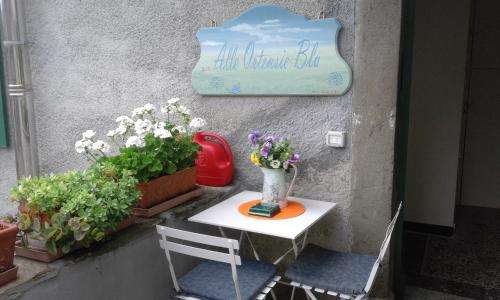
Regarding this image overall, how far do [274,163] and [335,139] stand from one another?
0.48 m

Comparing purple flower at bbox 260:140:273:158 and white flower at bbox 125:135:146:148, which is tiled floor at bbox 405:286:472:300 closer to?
purple flower at bbox 260:140:273:158

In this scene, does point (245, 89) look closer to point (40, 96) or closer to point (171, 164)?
point (171, 164)

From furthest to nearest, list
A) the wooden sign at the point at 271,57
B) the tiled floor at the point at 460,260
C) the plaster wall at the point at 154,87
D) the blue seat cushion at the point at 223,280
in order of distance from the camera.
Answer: the tiled floor at the point at 460,260, the plaster wall at the point at 154,87, the wooden sign at the point at 271,57, the blue seat cushion at the point at 223,280

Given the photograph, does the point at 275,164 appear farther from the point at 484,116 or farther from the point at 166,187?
the point at 484,116

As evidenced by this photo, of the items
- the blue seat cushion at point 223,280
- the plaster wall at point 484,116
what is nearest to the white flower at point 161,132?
the blue seat cushion at point 223,280

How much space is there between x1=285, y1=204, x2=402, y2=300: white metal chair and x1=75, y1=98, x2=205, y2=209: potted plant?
0.89 meters

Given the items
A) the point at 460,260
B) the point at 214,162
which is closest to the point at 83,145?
the point at 214,162

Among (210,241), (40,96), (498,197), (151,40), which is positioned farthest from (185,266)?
(498,197)

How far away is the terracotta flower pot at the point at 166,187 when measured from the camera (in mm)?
2482

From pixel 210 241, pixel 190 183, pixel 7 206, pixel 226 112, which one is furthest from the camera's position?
pixel 7 206

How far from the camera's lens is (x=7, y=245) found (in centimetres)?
171

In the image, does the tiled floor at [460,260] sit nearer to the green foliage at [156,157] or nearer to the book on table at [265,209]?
the book on table at [265,209]

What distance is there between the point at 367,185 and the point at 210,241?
1.17 m

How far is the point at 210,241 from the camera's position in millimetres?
1940
